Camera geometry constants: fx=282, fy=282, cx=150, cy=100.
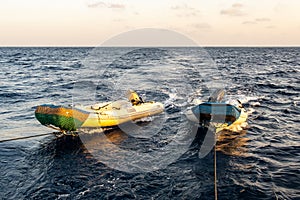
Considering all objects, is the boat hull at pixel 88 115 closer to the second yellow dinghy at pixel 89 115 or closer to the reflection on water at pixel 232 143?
the second yellow dinghy at pixel 89 115

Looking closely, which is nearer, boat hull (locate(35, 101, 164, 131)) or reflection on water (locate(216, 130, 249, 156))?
reflection on water (locate(216, 130, 249, 156))

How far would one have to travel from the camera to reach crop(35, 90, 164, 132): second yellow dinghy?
16.6m

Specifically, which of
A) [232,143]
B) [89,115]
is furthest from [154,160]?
[89,115]

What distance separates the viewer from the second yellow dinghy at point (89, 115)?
16562 millimetres

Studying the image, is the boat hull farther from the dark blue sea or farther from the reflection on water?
the reflection on water

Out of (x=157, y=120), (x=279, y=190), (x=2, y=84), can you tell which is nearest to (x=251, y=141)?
(x=279, y=190)

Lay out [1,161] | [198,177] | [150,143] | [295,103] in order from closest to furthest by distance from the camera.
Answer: [198,177], [1,161], [150,143], [295,103]

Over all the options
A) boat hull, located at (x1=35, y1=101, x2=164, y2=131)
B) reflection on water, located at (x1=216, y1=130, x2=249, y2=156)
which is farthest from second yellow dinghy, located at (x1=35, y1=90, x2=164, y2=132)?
reflection on water, located at (x1=216, y1=130, x2=249, y2=156)

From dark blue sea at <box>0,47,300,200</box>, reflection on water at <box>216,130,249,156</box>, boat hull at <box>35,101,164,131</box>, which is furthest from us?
boat hull at <box>35,101,164,131</box>

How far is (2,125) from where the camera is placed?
63.0 ft

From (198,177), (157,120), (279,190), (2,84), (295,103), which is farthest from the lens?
(2,84)

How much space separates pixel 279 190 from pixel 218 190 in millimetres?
2343

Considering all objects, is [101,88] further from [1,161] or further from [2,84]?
[1,161]

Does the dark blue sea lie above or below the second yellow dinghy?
below
